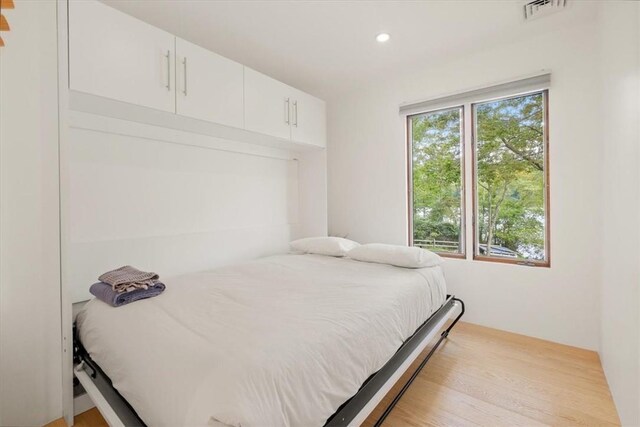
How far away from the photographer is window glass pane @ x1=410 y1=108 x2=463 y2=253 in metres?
3.00

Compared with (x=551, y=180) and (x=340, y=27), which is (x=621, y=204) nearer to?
(x=551, y=180)

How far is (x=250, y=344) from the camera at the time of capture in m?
1.07

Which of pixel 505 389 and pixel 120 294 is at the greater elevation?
pixel 120 294

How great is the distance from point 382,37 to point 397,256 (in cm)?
184

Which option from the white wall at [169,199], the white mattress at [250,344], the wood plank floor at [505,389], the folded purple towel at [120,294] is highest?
the white wall at [169,199]

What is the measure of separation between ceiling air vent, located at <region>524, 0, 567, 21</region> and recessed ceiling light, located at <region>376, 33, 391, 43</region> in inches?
38.6

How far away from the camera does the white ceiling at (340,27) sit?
2.08 metres

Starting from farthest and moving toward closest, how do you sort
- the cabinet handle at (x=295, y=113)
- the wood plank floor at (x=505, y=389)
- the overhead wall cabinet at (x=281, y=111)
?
1. the cabinet handle at (x=295, y=113)
2. the overhead wall cabinet at (x=281, y=111)
3. the wood plank floor at (x=505, y=389)

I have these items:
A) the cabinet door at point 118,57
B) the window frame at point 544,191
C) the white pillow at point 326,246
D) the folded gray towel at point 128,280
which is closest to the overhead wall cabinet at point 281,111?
the cabinet door at point 118,57

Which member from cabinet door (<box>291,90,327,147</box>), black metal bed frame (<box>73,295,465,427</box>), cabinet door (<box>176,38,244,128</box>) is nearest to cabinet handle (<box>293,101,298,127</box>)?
cabinet door (<box>291,90,327,147</box>)

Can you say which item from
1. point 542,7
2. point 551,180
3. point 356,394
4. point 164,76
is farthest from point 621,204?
point 164,76

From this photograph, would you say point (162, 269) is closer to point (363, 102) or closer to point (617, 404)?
point (363, 102)

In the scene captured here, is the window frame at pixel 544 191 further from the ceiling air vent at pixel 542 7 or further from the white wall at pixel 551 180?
the ceiling air vent at pixel 542 7

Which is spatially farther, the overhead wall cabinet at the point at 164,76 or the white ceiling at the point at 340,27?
the white ceiling at the point at 340,27
